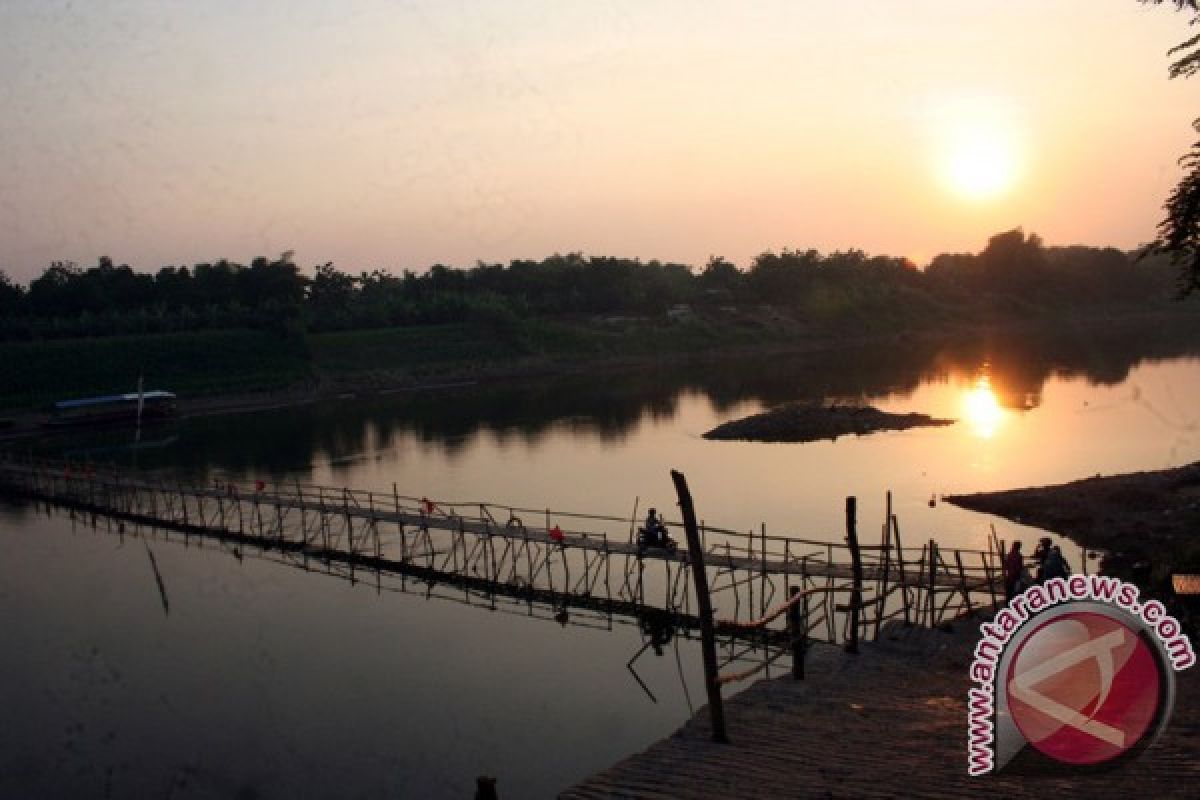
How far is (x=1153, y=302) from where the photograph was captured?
152875 millimetres

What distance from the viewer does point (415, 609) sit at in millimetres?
28656

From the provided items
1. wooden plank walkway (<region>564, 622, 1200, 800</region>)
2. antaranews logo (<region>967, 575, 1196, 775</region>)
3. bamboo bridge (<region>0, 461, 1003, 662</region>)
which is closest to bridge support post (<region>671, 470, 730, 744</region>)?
wooden plank walkway (<region>564, 622, 1200, 800</region>)

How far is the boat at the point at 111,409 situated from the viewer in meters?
74.4

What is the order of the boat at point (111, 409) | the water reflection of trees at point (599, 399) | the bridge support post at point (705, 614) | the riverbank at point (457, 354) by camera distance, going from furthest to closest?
the riverbank at point (457, 354) < the boat at point (111, 409) < the water reflection of trees at point (599, 399) < the bridge support post at point (705, 614)

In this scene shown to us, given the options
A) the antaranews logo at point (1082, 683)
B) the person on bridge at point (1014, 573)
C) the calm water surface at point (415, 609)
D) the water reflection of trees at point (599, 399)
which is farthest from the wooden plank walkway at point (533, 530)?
the antaranews logo at point (1082, 683)

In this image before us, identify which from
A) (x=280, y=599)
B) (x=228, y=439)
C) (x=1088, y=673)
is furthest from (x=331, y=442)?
(x=1088, y=673)

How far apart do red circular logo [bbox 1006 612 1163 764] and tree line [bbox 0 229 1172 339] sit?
3699 inches

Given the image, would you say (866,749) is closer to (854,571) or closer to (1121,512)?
(854,571)

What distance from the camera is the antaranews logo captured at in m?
9.05

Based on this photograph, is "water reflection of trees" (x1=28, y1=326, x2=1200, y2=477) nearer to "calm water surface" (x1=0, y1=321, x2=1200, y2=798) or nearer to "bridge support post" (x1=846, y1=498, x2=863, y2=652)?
"calm water surface" (x1=0, y1=321, x2=1200, y2=798)

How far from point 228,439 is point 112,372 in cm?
2432

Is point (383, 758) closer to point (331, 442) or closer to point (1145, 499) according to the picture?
point (1145, 499)

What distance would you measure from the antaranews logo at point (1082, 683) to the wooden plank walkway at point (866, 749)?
29 centimetres

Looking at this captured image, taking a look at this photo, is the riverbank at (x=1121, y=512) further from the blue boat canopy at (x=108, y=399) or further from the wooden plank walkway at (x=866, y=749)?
the blue boat canopy at (x=108, y=399)
